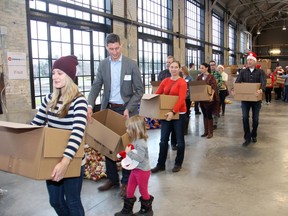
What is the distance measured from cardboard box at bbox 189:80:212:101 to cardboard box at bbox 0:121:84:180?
3.87 metres

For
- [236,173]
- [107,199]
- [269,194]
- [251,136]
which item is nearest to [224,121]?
[251,136]

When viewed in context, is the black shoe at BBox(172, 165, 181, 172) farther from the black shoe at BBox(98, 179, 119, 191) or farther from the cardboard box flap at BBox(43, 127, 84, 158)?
the cardboard box flap at BBox(43, 127, 84, 158)

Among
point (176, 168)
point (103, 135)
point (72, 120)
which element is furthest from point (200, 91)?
point (72, 120)

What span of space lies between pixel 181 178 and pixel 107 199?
97 centimetres

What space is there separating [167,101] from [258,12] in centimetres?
2068

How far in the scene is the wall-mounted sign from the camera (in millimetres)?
5391

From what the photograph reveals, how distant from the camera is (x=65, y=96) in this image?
1.77m

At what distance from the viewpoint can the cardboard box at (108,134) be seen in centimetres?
250

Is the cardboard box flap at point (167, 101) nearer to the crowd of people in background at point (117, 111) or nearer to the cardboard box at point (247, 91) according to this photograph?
the crowd of people in background at point (117, 111)

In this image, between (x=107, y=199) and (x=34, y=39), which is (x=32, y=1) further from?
(x=107, y=199)

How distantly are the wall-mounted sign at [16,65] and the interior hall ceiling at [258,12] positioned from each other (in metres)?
12.3

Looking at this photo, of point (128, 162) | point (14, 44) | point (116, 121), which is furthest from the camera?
point (14, 44)

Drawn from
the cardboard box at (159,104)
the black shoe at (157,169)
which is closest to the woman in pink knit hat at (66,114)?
the cardboard box at (159,104)

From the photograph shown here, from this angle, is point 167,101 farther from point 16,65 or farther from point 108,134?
point 16,65
